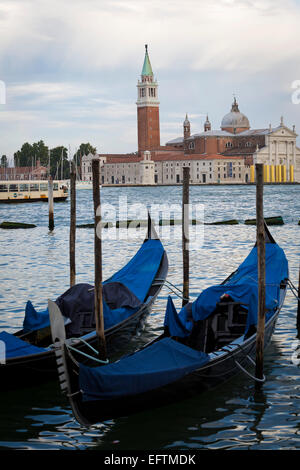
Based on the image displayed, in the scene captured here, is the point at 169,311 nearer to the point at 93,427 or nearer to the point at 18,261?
the point at 93,427

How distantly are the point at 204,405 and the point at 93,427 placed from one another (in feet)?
2.85

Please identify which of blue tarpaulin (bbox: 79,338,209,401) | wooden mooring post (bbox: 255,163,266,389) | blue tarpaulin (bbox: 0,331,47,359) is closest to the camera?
blue tarpaulin (bbox: 79,338,209,401)

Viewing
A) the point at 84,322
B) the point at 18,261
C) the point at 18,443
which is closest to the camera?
the point at 18,443

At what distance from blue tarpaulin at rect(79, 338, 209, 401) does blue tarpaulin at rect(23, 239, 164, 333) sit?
1.33 meters

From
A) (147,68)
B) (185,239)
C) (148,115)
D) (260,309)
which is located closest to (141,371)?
(260,309)

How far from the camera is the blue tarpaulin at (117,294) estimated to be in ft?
19.2

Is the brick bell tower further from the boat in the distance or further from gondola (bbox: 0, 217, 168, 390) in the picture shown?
gondola (bbox: 0, 217, 168, 390)

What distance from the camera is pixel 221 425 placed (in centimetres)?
459

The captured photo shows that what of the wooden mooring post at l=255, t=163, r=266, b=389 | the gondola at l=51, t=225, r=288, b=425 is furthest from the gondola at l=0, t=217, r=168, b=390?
the wooden mooring post at l=255, t=163, r=266, b=389

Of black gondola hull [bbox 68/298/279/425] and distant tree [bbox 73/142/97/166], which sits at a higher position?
distant tree [bbox 73/142/97/166]

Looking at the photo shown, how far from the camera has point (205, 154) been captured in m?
88.6

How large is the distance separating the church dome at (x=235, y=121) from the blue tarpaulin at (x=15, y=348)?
9308cm

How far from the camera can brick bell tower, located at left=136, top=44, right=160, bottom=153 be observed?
91312 mm

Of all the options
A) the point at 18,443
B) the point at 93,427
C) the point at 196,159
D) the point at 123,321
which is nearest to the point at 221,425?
the point at 93,427
